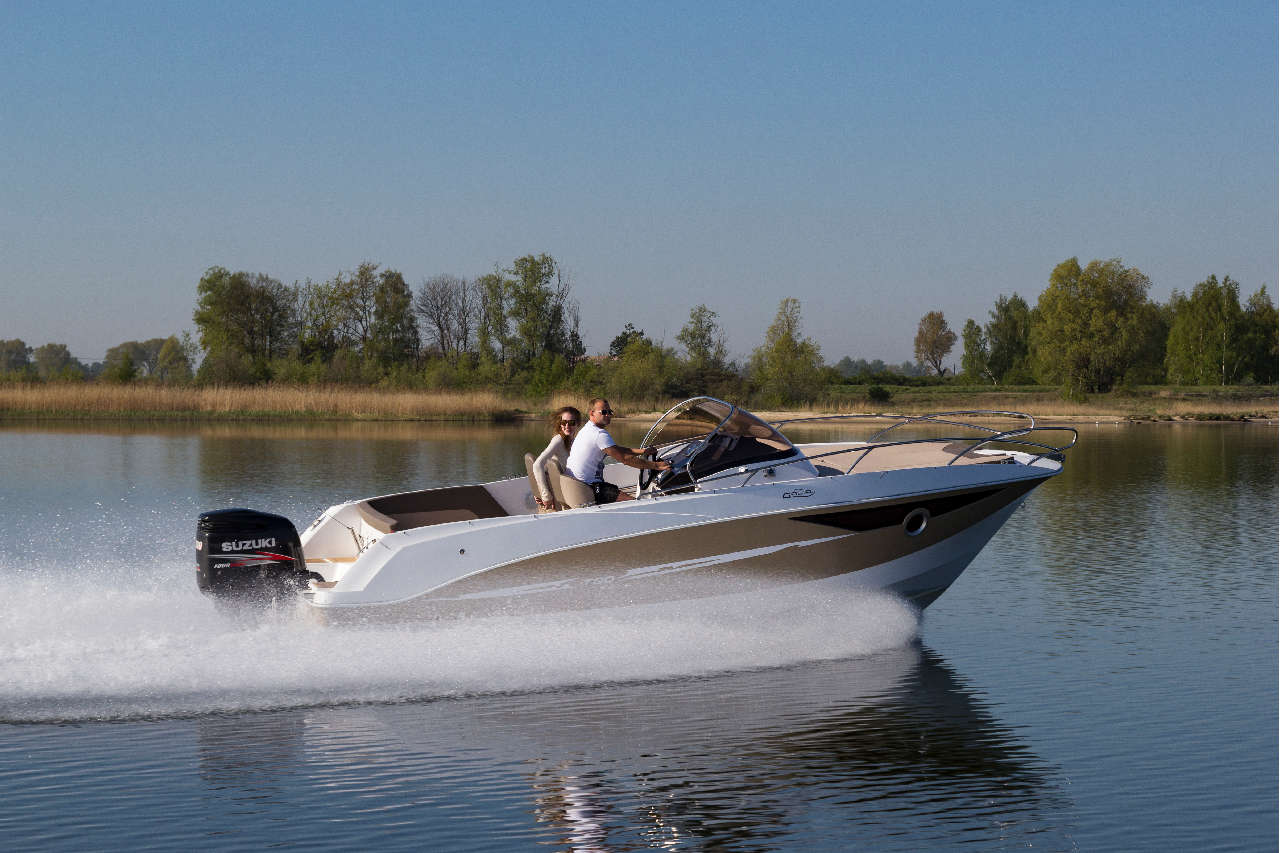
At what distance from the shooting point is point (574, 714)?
7508 millimetres

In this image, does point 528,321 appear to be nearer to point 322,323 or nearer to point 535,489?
point 322,323

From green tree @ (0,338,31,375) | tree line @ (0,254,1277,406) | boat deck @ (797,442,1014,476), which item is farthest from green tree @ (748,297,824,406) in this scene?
green tree @ (0,338,31,375)

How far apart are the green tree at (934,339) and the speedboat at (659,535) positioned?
13529 cm

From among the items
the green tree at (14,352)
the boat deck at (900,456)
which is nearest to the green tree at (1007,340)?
the boat deck at (900,456)

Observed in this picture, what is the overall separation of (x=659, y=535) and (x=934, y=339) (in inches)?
5491

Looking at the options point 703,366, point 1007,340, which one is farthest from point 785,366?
point 1007,340

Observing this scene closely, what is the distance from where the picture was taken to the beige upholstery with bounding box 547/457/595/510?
8742 millimetres

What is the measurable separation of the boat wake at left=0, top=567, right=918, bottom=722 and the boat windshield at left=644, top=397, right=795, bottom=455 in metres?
1.07

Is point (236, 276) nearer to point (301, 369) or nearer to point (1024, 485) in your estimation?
point (301, 369)

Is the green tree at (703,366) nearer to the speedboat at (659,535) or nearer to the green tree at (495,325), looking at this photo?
the green tree at (495,325)

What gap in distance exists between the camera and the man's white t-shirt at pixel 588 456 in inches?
346

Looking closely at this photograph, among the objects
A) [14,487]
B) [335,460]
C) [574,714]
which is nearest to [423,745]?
[574,714]

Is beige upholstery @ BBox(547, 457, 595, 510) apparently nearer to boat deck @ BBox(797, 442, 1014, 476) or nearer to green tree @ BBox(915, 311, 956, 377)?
boat deck @ BBox(797, 442, 1014, 476)

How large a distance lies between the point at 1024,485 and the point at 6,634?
7.26 meters
